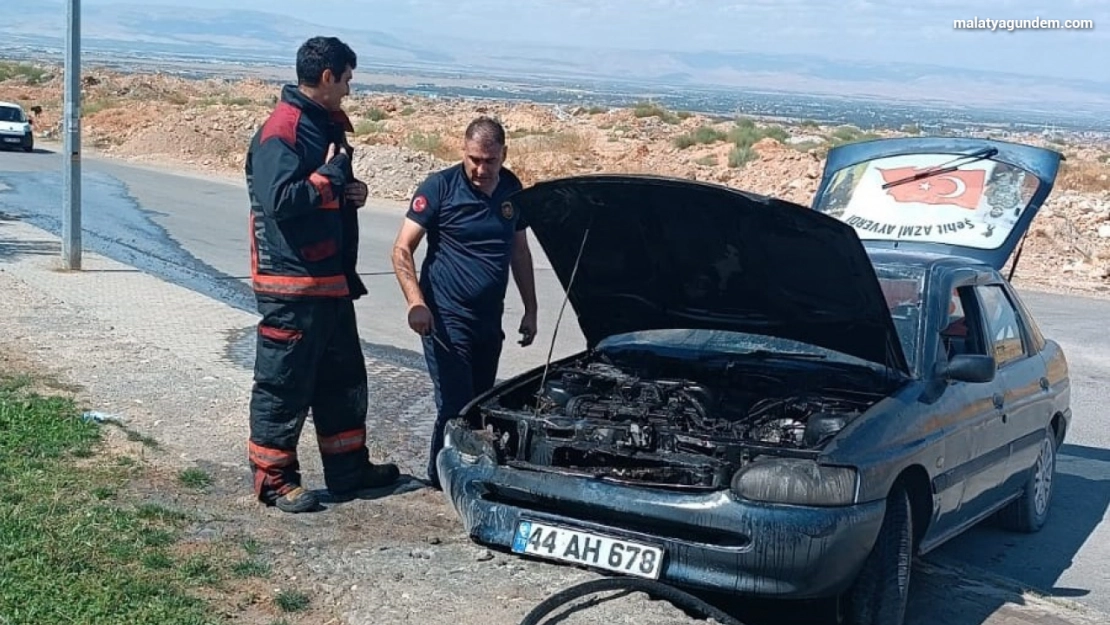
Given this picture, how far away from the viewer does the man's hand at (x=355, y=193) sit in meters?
6.12

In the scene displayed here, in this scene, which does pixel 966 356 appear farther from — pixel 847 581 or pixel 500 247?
pixel 500 247

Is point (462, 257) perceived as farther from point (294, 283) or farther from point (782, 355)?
point (782, 355)

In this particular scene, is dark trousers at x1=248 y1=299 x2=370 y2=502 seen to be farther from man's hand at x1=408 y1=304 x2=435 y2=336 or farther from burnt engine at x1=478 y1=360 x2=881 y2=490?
burnt engine at x1=478 y1=360 x2=881 y2=490

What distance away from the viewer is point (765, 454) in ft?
16.3

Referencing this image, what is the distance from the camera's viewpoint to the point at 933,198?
8523 mm

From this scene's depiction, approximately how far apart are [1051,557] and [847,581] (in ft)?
7.74

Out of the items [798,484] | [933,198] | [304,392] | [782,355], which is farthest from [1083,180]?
[798,484]

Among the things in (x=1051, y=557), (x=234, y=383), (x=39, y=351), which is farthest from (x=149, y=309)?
(x=1051, y=557)

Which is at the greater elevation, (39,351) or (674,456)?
(674,456)

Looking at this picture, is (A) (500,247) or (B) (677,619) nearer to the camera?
(B) (677,619)

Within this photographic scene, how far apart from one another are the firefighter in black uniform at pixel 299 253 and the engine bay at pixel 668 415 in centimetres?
88

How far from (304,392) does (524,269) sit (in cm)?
134

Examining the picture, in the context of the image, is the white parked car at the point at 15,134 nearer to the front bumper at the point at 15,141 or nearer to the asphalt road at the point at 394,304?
the front bumper at the point at 15,141

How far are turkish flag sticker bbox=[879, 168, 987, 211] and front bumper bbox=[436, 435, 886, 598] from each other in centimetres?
382
